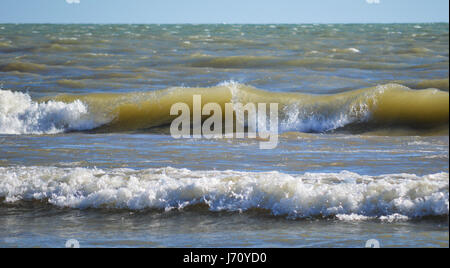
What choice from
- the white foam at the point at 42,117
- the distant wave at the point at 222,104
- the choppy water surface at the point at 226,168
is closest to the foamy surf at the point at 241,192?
the choppy water surface at the point at 226,168

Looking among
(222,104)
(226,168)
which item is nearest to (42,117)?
(222,104)

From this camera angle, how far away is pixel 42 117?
582 inches

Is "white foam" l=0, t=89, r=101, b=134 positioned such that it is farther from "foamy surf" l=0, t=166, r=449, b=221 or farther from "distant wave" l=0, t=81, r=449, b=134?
"foamy surf" l=0, t=166, r=449, b=221

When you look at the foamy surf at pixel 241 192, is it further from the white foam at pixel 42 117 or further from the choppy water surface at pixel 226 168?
the white foam at pixel 42 117

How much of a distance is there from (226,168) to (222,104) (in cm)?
686

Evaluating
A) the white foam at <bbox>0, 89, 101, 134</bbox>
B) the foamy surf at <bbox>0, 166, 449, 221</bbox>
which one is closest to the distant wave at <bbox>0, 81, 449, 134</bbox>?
the white foam at <bbox>0, 89, 101, 134</bbox>

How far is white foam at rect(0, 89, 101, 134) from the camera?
46.3ft

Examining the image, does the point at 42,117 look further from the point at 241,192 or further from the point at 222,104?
the point at 241,192

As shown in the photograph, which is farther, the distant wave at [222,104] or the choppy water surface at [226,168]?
the distant wave at [222,104]

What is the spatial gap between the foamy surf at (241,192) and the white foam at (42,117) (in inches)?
244

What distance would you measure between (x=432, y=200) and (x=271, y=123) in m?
7.31

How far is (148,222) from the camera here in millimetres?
6301

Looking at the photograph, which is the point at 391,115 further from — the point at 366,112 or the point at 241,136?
the point at 241,136

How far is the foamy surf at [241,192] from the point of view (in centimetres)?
632
